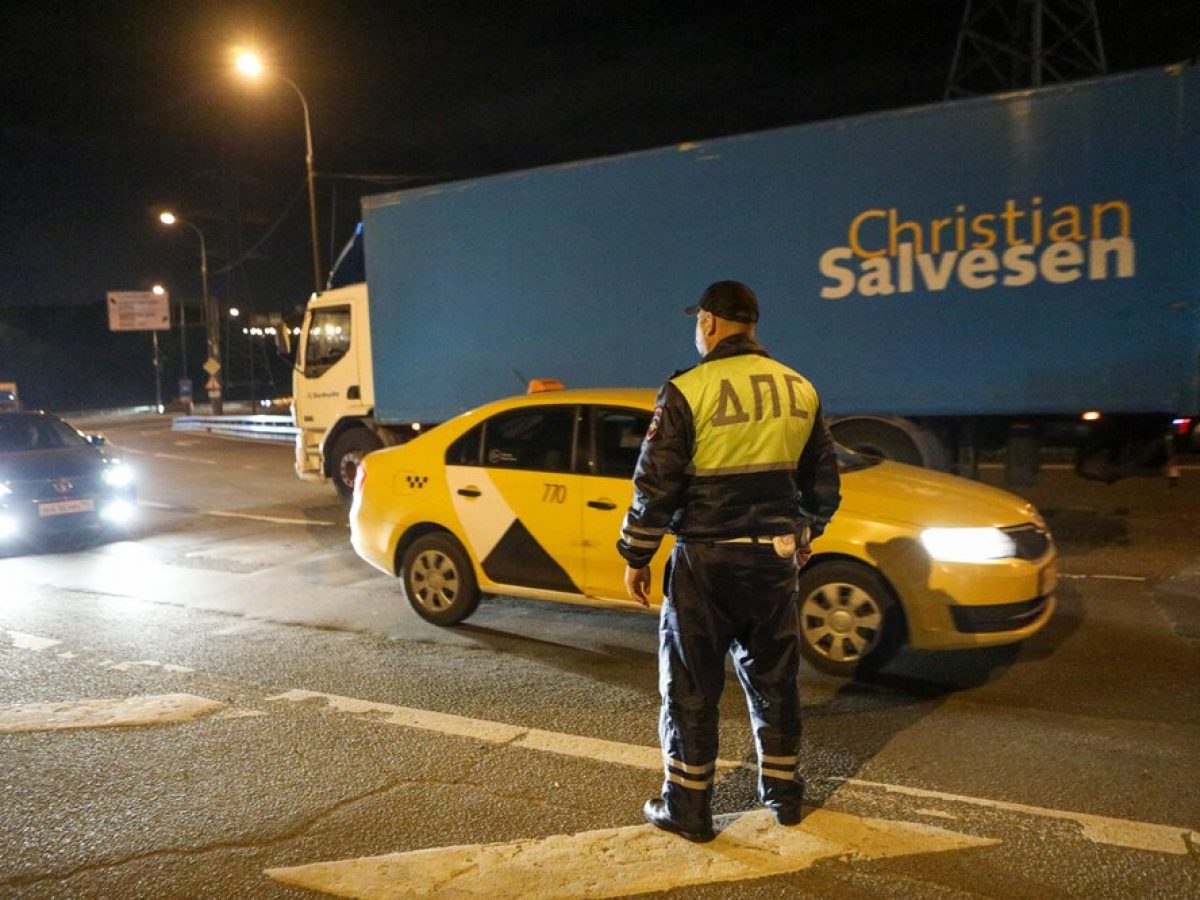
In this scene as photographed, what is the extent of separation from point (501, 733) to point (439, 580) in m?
2.01

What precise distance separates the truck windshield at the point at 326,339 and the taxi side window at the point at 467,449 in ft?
21.4

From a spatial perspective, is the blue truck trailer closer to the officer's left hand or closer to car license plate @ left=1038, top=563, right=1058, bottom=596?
car license plate @ left=1038, top=563, right=1058, bottom=596

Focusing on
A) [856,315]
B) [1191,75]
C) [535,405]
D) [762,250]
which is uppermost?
[1191,75]

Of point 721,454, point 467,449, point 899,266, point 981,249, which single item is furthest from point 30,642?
point 981,249

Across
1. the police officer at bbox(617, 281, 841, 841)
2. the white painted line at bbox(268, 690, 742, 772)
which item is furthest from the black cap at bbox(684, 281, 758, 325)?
the white painted line at bbox(268, 690, 742, 772)

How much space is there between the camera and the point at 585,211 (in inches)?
391

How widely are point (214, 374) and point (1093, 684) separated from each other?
1310 inches

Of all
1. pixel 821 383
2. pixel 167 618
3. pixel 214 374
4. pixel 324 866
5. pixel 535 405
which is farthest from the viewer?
pixel 214 374

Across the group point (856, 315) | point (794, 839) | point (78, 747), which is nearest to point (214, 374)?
point (856, 315)

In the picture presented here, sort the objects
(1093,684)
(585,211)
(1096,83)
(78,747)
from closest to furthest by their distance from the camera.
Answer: (78,747)
(1093,684)
(1096,83)
(585,211)

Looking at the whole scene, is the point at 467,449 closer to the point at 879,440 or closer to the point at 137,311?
the point at 879,440

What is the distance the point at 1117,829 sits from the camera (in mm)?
3422

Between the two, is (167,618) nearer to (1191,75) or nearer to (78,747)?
(78,747)

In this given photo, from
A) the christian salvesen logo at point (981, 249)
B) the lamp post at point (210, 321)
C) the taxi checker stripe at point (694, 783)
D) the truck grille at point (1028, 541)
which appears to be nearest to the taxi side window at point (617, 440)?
the truck grille at point (1028, 541)
